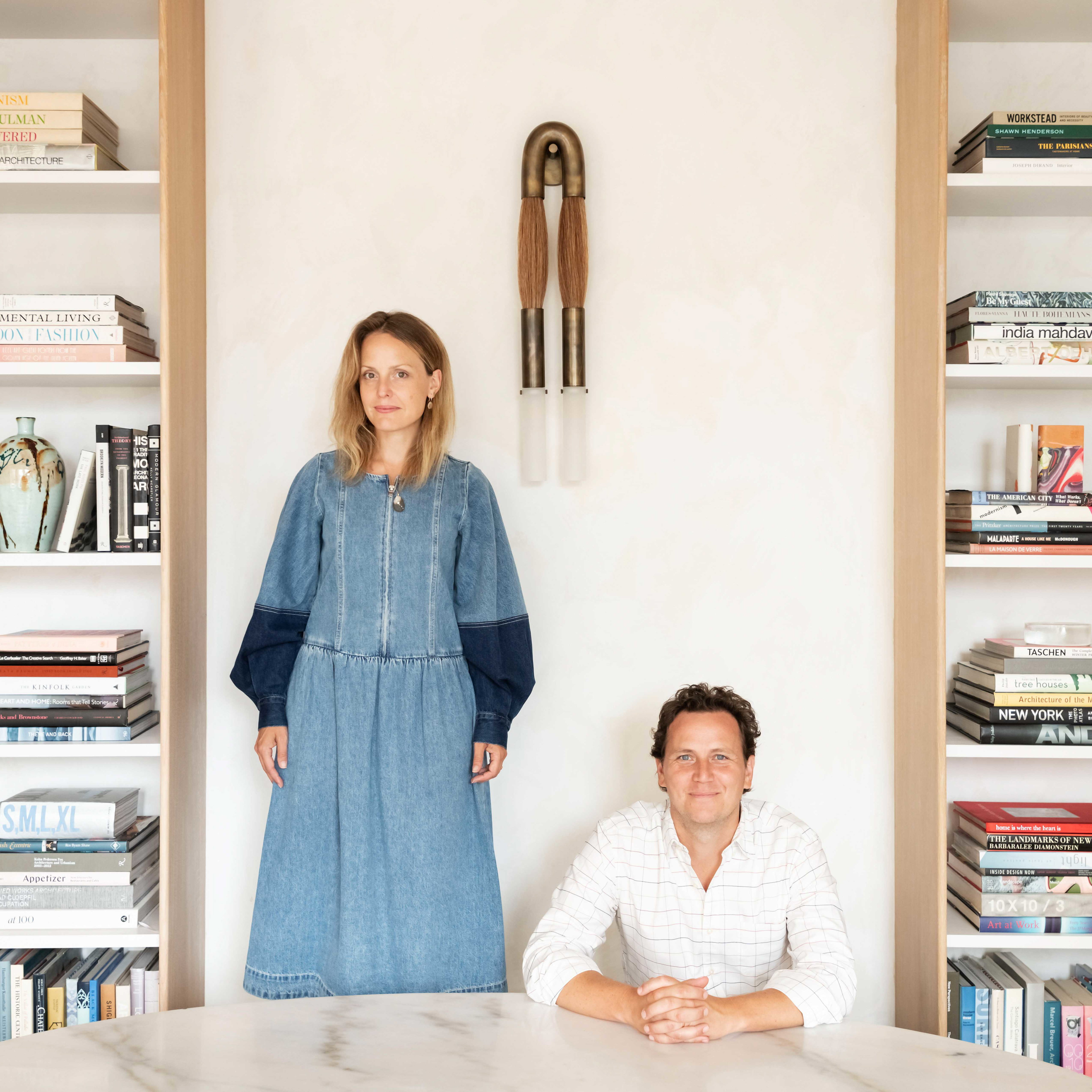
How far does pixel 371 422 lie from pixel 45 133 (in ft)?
2.77

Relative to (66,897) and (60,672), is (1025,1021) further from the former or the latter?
(60,672)

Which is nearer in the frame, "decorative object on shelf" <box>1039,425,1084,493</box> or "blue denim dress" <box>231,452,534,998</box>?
"blue denim dress" <box>231,452,534,998</box>

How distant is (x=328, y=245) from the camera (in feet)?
7.45

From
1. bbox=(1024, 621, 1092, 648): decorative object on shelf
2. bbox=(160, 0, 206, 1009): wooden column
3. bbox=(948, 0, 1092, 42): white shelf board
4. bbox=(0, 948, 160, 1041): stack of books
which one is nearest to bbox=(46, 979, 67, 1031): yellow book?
bbox=(0, 948, 160, 1041): stack of books

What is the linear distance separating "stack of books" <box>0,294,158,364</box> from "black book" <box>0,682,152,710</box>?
2.12 feet

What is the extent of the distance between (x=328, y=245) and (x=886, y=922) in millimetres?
1926

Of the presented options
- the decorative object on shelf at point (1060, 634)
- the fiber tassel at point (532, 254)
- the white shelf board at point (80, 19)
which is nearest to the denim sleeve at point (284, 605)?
the fiber tassel at point (532, 254)

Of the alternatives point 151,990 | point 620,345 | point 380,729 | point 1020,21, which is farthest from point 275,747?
point 1020,21

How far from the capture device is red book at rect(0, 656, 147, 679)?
6.60 ft

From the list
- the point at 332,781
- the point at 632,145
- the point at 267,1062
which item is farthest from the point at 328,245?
the point at 267,1062

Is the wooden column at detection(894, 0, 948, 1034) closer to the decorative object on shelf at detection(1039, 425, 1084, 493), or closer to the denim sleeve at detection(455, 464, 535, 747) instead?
the decorative object on shelf at detection(1039, 425, 1084, 493)

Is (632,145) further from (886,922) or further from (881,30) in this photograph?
(886,922)

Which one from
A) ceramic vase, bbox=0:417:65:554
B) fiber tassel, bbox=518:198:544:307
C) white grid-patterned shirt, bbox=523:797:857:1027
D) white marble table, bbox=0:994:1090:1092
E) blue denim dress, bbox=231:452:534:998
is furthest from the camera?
fiber tassel, bbox=518:198:544:307

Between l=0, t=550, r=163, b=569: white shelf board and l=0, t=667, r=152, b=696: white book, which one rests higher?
l=0, t=550, r=163, b=569: white shelf board
